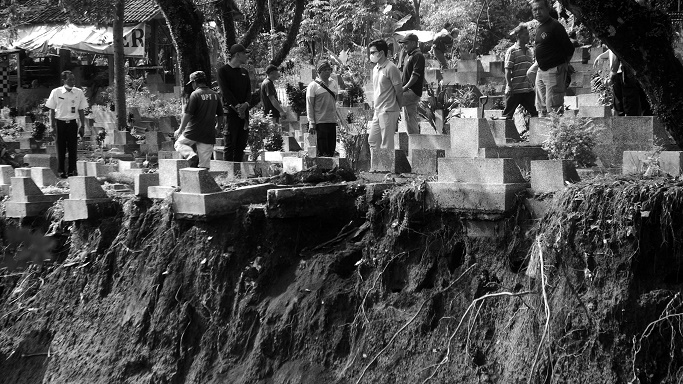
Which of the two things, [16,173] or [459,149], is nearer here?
[459,149]

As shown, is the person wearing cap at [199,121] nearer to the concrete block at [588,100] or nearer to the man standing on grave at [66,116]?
the man standing on grave at [66,116]

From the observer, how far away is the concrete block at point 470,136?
9.30 meters

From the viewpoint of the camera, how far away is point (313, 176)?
10.6 metres

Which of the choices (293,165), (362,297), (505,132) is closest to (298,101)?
(293,165)

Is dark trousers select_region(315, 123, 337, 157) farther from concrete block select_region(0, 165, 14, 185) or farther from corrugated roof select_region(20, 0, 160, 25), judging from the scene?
corrugated roof select_region(20, 0, 160, 25)

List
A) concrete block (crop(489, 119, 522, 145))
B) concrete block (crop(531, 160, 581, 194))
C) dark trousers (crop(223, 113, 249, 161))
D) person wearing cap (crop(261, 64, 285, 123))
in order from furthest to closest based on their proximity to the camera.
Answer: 1. person wearing cap (crop(261, 64, 285, 123))
2. dark trousers (crop(223, 113, 249, 161))
3. concrete block (crop(489, 119, 522, 145))
4. concrete block (crop(531, 160, 581, 194))

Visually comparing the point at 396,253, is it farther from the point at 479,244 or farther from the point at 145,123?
the point at 145,123

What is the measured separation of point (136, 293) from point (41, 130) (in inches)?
452

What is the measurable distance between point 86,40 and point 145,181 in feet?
61.4

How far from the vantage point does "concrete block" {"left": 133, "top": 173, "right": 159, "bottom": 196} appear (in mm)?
11680

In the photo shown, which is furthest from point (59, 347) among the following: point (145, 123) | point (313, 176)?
point (145, 123)

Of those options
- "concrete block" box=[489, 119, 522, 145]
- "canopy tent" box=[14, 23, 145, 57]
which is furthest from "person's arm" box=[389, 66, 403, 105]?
"canopy tent" box=[14, 23, 145, 57]

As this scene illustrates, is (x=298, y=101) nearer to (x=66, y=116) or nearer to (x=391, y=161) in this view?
(x=66, y=116)

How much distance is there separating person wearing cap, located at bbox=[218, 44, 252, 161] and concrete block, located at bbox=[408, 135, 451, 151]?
8.05 feet
